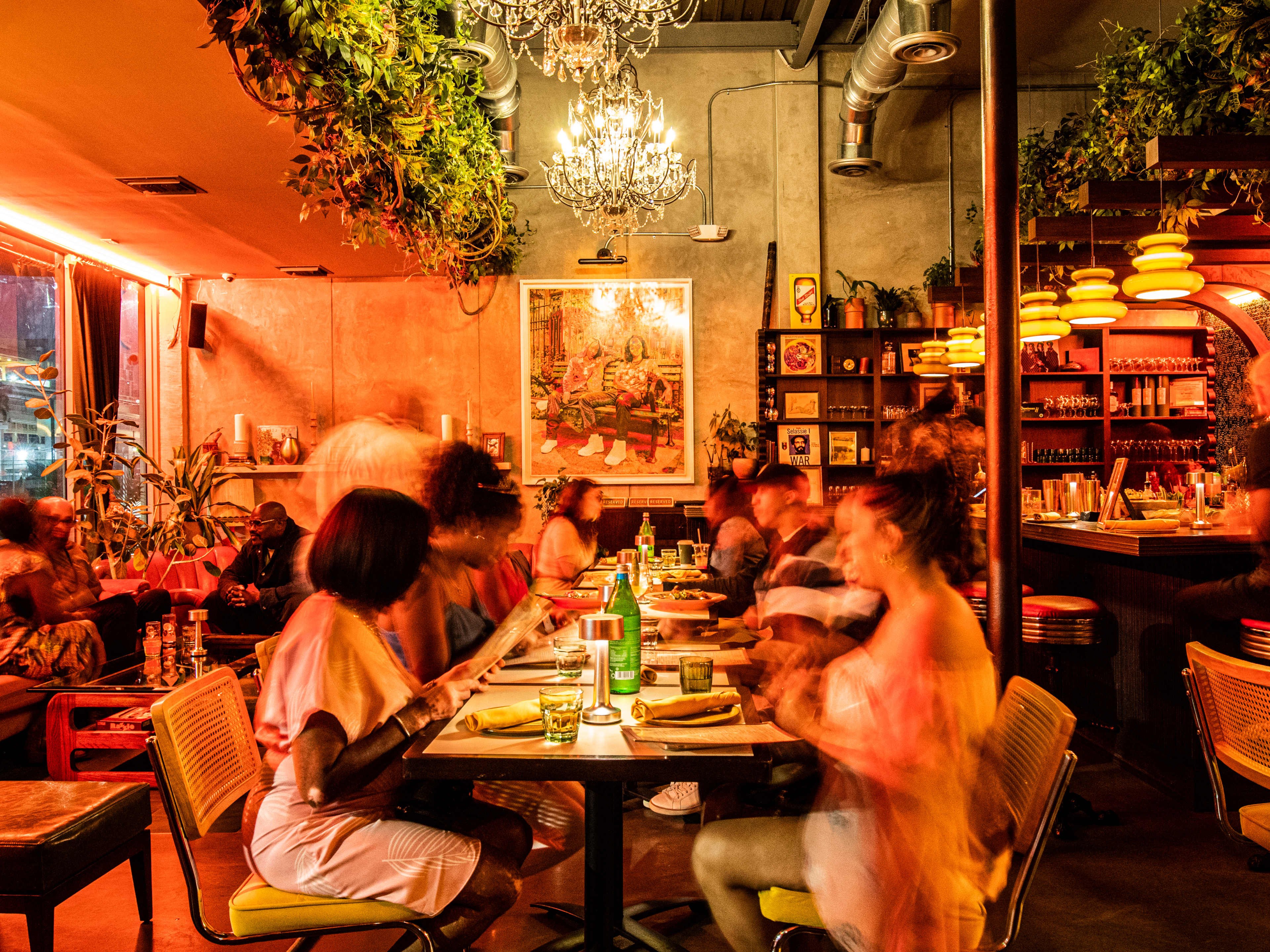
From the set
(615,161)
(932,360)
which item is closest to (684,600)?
(615,161)

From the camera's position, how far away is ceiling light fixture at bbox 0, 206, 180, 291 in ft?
21.0

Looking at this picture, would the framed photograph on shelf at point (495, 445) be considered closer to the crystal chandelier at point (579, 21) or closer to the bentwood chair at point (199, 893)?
the crystal chandelier at point (579, 21)

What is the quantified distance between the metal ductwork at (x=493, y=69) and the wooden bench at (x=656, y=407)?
1927 mm

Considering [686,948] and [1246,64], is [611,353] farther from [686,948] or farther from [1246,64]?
[686,948]

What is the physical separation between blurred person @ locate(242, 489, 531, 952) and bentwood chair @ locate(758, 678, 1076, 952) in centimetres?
64

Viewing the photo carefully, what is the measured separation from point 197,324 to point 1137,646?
8.35 metres

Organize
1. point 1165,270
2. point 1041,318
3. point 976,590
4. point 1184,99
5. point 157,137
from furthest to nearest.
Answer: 1. point 1041,318
2. point 1184,99
3. point 1165,270
4. point 976,590
5. point 157,137

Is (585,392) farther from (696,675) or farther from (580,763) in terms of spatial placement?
(580,763)

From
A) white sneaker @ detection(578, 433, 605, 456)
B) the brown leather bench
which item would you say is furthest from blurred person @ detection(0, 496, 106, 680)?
white sneaker @ detection(578, 433, 605, 456)

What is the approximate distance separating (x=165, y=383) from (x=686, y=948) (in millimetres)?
8196

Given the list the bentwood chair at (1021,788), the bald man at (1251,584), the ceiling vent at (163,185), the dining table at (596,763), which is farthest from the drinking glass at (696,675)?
the ceiling vent at (163,185)

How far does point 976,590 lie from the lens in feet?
15.4

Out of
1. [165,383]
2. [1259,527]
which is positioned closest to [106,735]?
[1259,527]

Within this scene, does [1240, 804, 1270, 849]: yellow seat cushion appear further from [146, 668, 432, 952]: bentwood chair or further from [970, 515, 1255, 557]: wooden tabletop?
[146, 668, 432, 952]: bentwood chair
